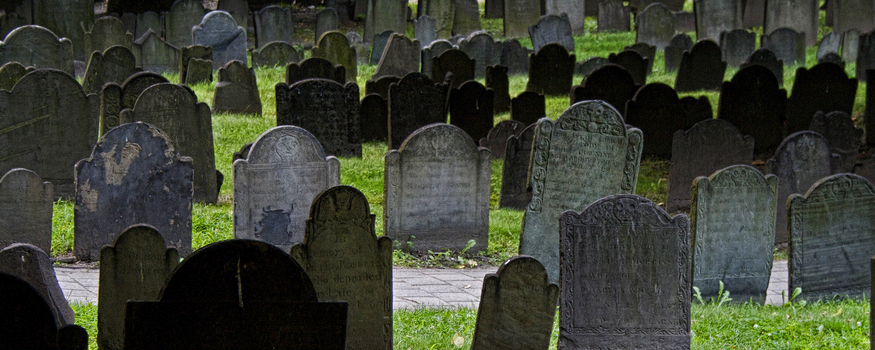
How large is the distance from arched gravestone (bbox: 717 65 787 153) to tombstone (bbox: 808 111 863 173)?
129 centimetres

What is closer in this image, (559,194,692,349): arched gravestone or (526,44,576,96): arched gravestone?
(559,194,692,349): arched gravestone

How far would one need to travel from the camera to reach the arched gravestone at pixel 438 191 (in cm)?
893

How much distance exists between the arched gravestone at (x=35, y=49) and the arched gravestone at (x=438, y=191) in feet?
27.8

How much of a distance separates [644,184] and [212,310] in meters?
9.40

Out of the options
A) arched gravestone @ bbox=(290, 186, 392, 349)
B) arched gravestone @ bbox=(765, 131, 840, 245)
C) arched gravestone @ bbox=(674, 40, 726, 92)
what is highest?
arched gravestone @ bbox=(674, 40, 726, 92)

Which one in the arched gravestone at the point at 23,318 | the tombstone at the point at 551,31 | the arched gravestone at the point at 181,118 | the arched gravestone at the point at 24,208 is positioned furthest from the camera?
the tombstone at the point at 551,31

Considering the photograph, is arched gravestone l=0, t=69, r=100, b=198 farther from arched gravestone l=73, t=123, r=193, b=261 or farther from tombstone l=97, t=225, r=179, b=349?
tombstone l=97, t=225, r=179, b=349

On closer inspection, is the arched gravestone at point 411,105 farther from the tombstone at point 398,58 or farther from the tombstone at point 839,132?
the tombstone at point 839,132

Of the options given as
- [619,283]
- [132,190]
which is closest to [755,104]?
[619,283]

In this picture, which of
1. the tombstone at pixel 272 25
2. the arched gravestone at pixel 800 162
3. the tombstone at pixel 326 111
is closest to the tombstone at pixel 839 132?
the arched gravestone at pixel 800 162

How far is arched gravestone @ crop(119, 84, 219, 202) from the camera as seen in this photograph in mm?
9867

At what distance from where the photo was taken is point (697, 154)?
10922mm

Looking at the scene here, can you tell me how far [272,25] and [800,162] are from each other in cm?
1438

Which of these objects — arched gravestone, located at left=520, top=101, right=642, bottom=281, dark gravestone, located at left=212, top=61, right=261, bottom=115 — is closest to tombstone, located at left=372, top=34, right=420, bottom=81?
dark gravestone, located at left=212, top=61, right=261, bottom=115
